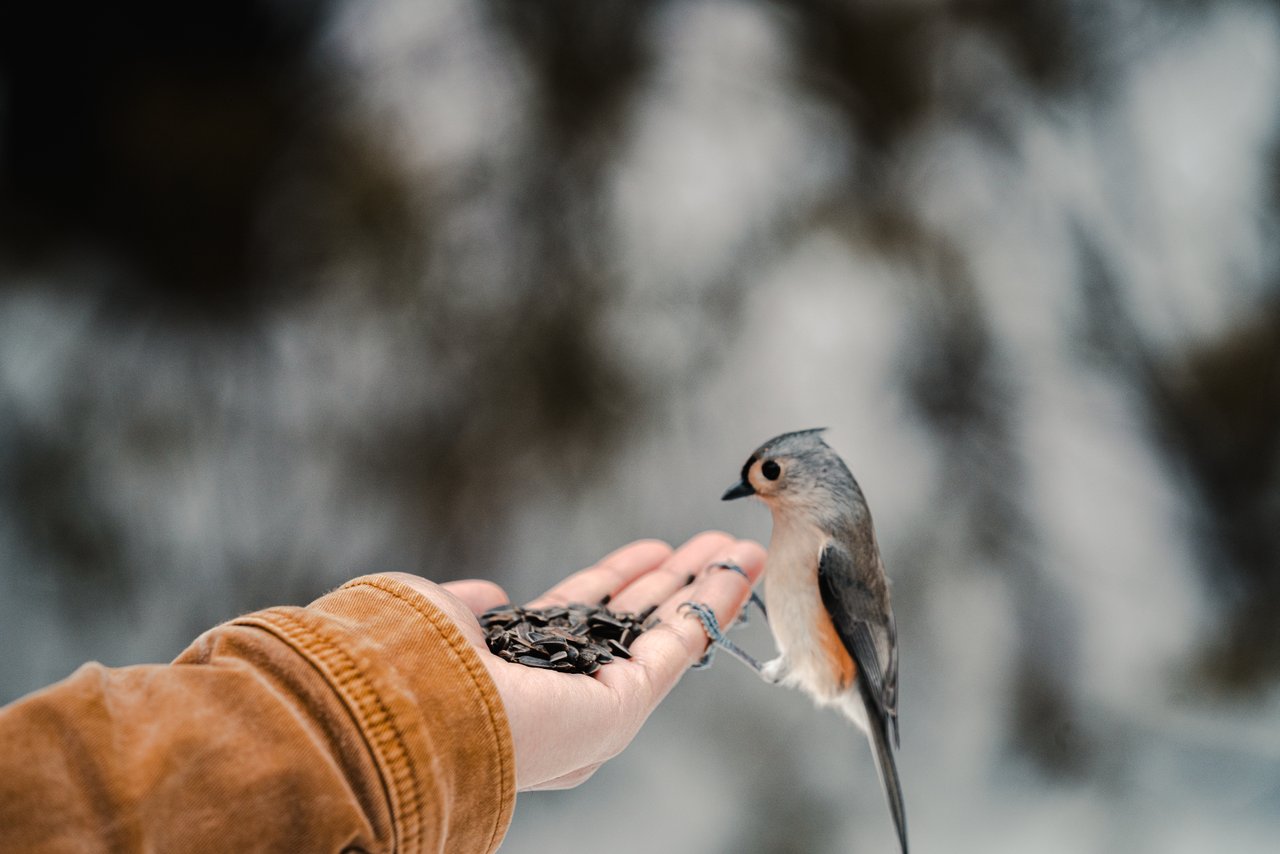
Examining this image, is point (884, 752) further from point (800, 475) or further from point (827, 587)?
point (800, 475)

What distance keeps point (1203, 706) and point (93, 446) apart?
2794mm

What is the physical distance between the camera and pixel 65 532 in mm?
2051

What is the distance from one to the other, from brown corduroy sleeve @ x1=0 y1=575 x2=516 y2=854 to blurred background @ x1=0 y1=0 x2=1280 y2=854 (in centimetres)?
139

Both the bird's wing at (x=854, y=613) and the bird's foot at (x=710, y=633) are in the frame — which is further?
the bird's foot at (x=710, y=633)

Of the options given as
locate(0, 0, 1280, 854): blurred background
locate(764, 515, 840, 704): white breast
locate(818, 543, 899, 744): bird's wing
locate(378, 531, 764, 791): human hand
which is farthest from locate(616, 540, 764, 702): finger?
locate(0, 0, 1280, 854): blurred background

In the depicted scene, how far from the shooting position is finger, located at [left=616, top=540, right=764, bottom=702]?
3.82ft

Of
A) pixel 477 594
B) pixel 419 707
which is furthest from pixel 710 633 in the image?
pixel 419 707

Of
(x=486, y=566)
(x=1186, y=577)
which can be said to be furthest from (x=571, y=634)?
(x=1186, y=577)

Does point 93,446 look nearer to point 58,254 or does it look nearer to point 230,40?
point 58,254

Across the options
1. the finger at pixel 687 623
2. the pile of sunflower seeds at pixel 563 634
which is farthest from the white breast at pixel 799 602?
the pile of sunflower seeds at pixel 563 634

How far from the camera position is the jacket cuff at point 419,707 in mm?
698

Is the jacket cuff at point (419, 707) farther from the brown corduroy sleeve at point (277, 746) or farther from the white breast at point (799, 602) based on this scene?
the white breast at point (799, 602)

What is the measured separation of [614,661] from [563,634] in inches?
3.9

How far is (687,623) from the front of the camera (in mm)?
1300
